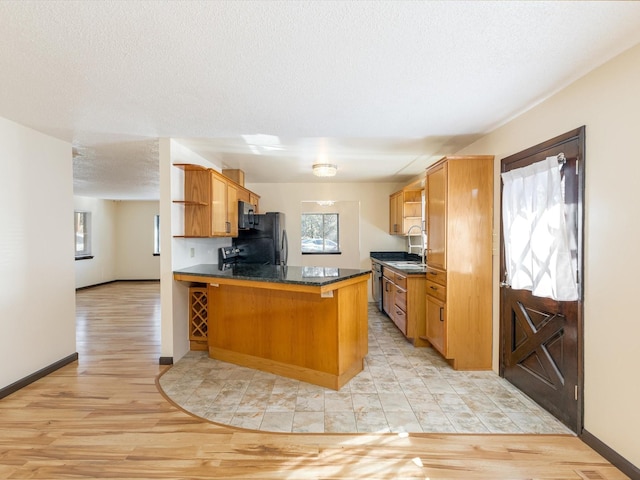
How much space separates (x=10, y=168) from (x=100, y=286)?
6080 mm

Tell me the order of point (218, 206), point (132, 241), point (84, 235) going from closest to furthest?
point (218, 206)
point (84, 235)
point (132, 241)

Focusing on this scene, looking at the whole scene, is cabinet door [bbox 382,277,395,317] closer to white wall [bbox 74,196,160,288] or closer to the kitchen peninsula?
Result: the kitchen peninsula

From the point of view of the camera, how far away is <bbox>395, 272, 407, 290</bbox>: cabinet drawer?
382cm

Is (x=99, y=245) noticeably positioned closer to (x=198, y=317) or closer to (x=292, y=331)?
(x=198, y=317)

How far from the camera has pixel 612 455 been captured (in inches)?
70.4

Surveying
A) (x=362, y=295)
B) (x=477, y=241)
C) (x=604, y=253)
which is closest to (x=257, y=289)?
(x=362, y=295)

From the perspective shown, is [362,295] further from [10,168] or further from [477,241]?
[10,168]

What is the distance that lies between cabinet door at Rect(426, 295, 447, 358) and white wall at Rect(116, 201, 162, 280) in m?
7.47

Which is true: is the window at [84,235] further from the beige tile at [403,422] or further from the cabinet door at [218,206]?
the beige tile at [403,422]

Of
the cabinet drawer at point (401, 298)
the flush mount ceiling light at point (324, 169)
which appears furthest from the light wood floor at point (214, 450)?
the flush mount ceiling light at point (324, 169)

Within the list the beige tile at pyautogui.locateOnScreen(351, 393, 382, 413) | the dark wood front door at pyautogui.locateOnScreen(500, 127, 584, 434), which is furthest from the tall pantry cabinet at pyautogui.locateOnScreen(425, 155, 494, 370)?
the beige tile at pyautogui.locateOnScreen(351, 393, 382, 413)

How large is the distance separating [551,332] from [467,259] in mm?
912

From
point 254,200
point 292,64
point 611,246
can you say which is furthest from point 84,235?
point 611,246

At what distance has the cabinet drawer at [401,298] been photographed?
3.81 m
